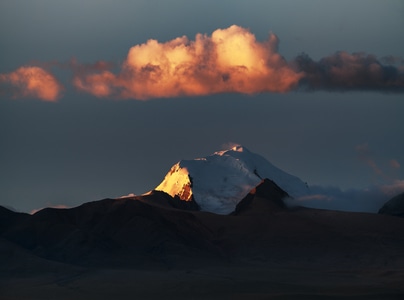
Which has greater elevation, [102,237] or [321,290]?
[102,237]

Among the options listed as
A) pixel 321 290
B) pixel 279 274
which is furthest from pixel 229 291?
pixel 279 274

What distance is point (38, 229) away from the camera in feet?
652

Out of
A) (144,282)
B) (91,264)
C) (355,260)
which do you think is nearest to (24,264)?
(91,264)

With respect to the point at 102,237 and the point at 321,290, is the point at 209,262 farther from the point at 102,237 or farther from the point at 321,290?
the point at 321,290

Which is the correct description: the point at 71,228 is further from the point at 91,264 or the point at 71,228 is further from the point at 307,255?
the point at 307,255

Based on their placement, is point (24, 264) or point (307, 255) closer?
point (24, 264)

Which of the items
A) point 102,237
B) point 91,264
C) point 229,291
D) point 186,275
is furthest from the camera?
point 102,237

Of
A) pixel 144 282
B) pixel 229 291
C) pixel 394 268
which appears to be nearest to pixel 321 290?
pixel 229 291

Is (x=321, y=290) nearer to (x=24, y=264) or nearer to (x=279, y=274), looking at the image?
(x=279, y=274)

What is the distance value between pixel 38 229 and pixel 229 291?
5520 cm

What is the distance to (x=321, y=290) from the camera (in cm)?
15325

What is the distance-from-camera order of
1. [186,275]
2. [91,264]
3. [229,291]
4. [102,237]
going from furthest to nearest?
[102,237] < [91,264] < [186,275] < [229,291]

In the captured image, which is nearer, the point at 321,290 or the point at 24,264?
the point at 321,290

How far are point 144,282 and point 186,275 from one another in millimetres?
10058
